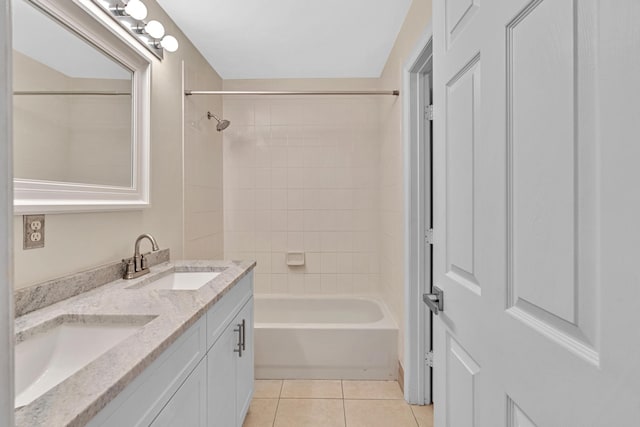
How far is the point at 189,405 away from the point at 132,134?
1.32 meters

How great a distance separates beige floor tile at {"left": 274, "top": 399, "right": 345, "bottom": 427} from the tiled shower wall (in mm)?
1207

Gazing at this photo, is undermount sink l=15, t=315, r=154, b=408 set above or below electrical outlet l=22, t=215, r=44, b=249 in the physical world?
below

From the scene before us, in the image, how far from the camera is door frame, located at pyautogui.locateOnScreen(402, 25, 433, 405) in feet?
7.09

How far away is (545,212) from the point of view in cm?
58

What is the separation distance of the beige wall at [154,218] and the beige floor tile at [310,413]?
1.19m

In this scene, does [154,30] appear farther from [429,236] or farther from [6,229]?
[429,236]

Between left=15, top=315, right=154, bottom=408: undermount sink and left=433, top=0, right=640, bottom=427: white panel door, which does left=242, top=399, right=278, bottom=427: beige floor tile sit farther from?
left=433, top=0, right=640, bottom=427: white panel door

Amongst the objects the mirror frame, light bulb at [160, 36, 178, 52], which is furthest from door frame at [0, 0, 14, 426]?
light bulb at [160, 36, 178, 52]

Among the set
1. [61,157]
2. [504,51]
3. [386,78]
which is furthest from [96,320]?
[386,78]

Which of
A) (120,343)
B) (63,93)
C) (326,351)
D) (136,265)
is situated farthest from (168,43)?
(326,351)

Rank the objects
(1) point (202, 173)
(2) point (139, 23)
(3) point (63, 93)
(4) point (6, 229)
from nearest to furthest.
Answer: (4) point (6, 229), (3) point (63, 93), (2) point (139, 23), (1) point (202, 173)

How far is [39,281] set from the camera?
120 centimetres

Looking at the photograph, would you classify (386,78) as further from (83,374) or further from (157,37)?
(83,374)

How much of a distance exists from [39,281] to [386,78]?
2681 mm
